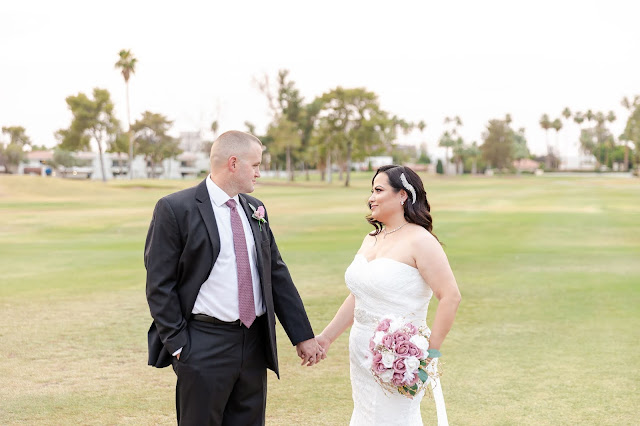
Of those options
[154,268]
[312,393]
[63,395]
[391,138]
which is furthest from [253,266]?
[391,138]

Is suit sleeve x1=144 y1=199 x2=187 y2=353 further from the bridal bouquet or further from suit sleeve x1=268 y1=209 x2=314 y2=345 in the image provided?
the bridal bouquet

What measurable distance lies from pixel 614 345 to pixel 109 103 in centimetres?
9955

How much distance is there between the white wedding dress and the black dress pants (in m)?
0.61

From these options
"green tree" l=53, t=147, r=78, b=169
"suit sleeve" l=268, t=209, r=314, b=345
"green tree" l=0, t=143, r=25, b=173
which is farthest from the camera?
"green tree" l=53, t=147, r=78, b=169

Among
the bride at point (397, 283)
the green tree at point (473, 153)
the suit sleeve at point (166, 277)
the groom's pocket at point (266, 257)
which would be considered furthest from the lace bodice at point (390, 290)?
the green tree at point (473, 153)

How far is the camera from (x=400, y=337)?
4266 mm

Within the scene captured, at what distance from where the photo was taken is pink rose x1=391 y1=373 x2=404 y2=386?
14.0ft

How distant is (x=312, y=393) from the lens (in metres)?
7.28

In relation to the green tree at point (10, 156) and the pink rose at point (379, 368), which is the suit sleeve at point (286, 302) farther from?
the green tree at point (10, 156)

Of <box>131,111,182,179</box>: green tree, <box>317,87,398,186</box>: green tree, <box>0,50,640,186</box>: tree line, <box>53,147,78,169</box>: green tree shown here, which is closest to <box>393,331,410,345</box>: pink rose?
<box>0,50,640,186</box>: tree line

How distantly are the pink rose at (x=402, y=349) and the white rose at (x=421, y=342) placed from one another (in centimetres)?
4

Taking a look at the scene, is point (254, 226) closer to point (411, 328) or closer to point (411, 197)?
point (411, 197)

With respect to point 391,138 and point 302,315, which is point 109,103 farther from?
point 302,315

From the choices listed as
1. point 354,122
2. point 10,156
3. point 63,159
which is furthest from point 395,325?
point 63,159
